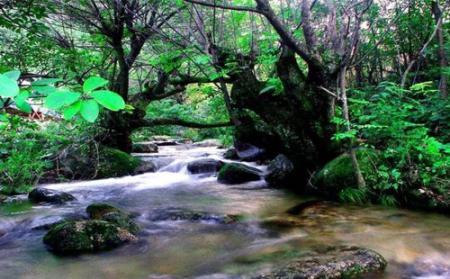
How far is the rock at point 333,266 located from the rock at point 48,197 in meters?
5.43

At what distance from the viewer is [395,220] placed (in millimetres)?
5590

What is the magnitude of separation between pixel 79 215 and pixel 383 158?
567 centimetres

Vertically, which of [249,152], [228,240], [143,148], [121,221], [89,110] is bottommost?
[228,240]

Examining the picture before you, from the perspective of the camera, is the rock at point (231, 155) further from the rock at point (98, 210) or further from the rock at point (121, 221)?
the rock at point (121, 221)

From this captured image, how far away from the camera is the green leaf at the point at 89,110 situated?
3.10 ft

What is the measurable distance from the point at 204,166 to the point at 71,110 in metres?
10.4

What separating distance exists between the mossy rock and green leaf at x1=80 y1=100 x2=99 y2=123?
1021 centimetres

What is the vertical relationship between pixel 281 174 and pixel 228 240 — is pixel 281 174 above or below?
above

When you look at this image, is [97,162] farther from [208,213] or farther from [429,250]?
[429,250]

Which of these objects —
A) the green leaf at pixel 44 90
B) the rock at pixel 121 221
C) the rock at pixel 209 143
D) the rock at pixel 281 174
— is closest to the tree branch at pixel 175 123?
the rock at pixel 281 174

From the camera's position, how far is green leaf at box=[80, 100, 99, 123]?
0.94 m

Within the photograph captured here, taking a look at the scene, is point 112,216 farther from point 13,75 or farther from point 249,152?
point 249,152

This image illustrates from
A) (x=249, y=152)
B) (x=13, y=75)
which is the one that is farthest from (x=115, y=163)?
(x=13, y=75)

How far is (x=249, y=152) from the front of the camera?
1316 centimetres
